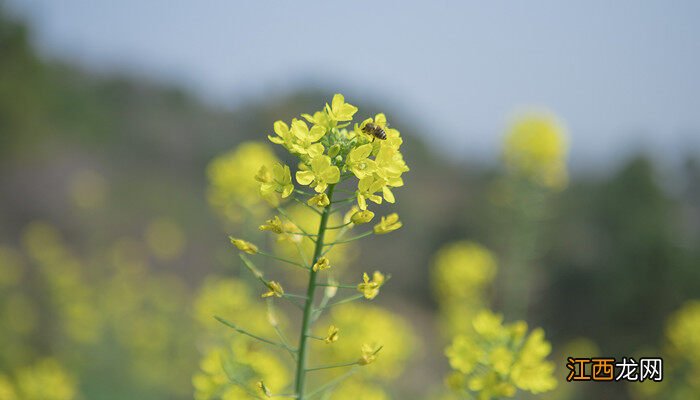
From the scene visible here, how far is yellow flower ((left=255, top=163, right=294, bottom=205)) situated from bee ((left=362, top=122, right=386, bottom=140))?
0.34 m

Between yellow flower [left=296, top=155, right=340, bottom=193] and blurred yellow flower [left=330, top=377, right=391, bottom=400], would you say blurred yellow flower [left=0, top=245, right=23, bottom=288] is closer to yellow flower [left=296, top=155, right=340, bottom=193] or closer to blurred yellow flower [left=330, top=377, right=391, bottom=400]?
blurred yellow flower [left=330, top=377, right=391, bottom=400]

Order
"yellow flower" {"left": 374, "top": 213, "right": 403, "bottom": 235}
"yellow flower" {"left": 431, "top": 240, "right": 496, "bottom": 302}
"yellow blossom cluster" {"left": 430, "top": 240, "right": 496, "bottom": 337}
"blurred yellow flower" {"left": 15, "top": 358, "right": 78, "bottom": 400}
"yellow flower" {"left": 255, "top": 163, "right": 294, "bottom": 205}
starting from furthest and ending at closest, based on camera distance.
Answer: "yellow flower" {"left": 431, "top": 240, "right": 496, "bottom": 302}
"yellow blossom cluster" {"left": 430, "top": 240, "right": 496, "bottom": 337}
"blurred yellow flower" {"left": 15, "top": 358, "right": 78, "bottom": 400}
"yellow flower" {"left": 374, "top": 213, "right": 403, "bottom": 235}
"yellow flower" {"left": 255, "top": 163, "right": 294, "bottom": 205}

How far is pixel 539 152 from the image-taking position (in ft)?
23.1

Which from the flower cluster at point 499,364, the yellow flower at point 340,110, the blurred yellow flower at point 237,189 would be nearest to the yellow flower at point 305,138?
the yellow flower at point 340,110

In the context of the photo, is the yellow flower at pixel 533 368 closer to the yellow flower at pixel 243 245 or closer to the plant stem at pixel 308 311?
the plant stem at pixel 308 311

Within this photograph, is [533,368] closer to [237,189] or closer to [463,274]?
[237,189]

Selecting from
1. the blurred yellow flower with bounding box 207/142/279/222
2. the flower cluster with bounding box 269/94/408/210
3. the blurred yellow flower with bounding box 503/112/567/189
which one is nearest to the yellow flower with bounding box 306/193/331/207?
the flower cluster with bounding box 269/94/408/210

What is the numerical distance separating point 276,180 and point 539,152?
219 inches

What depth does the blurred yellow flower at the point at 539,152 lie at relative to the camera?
7027 millimetres

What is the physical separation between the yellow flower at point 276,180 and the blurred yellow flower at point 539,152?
5.43 metres

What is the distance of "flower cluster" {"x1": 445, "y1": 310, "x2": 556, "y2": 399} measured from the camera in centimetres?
253

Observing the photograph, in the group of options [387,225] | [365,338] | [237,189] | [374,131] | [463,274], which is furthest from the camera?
[463,274]

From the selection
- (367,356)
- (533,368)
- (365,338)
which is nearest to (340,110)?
(367,356)

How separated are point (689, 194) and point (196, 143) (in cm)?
1698
